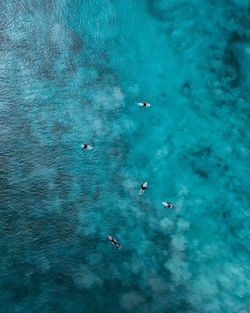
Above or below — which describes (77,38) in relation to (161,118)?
above

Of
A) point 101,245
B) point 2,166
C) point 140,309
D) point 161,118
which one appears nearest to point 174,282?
point 140,309

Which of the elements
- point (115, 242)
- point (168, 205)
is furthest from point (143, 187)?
point (115, 242)

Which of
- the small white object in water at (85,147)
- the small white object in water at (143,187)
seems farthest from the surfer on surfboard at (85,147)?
the small white object in water at (143,187)

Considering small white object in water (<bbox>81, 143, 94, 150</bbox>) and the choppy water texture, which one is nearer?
the choppy water texture

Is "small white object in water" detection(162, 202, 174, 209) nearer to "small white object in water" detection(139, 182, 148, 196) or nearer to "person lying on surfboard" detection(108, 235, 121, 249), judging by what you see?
"small white object in water" detection(139, 182, 148, 196)

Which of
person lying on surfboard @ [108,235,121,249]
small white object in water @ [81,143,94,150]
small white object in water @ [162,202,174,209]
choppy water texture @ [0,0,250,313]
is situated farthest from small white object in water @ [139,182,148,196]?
small white object in water @ [81,143,94,150]

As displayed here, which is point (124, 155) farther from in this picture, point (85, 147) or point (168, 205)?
point (168, 205)

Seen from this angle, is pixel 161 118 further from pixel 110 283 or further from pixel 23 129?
pixel 110 283

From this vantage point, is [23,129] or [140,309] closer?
[140,309]
